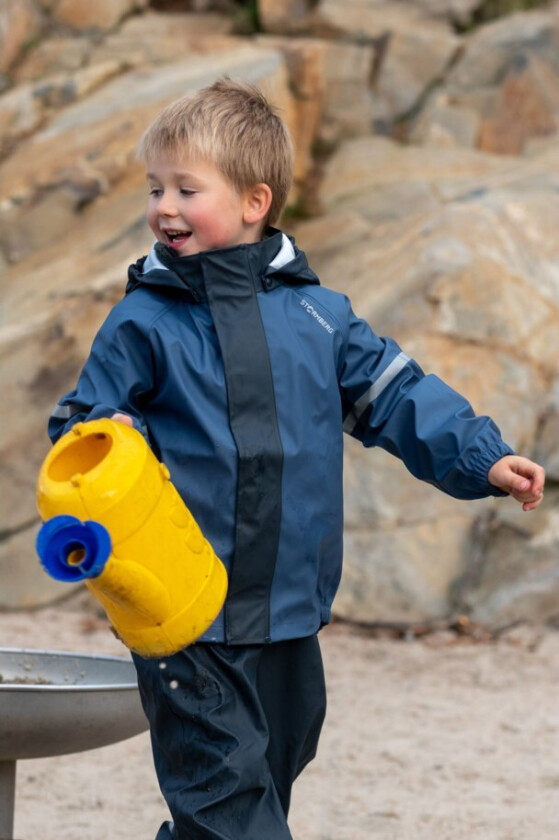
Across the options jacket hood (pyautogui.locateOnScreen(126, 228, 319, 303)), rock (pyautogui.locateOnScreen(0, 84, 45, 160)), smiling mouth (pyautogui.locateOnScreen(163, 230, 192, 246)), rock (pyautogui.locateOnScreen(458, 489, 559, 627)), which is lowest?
rock (pyautogui.locateOnScreen(458, 489, 559, 627))

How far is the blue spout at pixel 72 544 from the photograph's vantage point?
2.00 meters

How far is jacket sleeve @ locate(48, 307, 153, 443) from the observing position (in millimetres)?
2371

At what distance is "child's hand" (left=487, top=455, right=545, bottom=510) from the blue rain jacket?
0.08 ft

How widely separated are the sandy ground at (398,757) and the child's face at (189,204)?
1.84m

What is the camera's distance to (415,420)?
2.58 meters

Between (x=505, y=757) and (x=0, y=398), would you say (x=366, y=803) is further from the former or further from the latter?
(x=0, y=398)

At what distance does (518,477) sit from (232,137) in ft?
2.79

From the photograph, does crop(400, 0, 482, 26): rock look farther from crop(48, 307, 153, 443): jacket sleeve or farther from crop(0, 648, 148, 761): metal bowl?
crop(48, 307, 153, 443): jacket sleeve

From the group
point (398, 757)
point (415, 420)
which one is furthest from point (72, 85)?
point (415, 420)

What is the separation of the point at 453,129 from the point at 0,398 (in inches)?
133

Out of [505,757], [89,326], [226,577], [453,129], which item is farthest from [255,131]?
[453,129]

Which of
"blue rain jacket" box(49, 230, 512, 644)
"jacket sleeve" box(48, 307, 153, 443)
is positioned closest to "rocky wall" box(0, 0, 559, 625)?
"blue rain jacket" box(49, 230, 512, 644)

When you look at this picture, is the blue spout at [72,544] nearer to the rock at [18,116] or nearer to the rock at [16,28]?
the rock at [18,116]

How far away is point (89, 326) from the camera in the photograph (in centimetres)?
620
